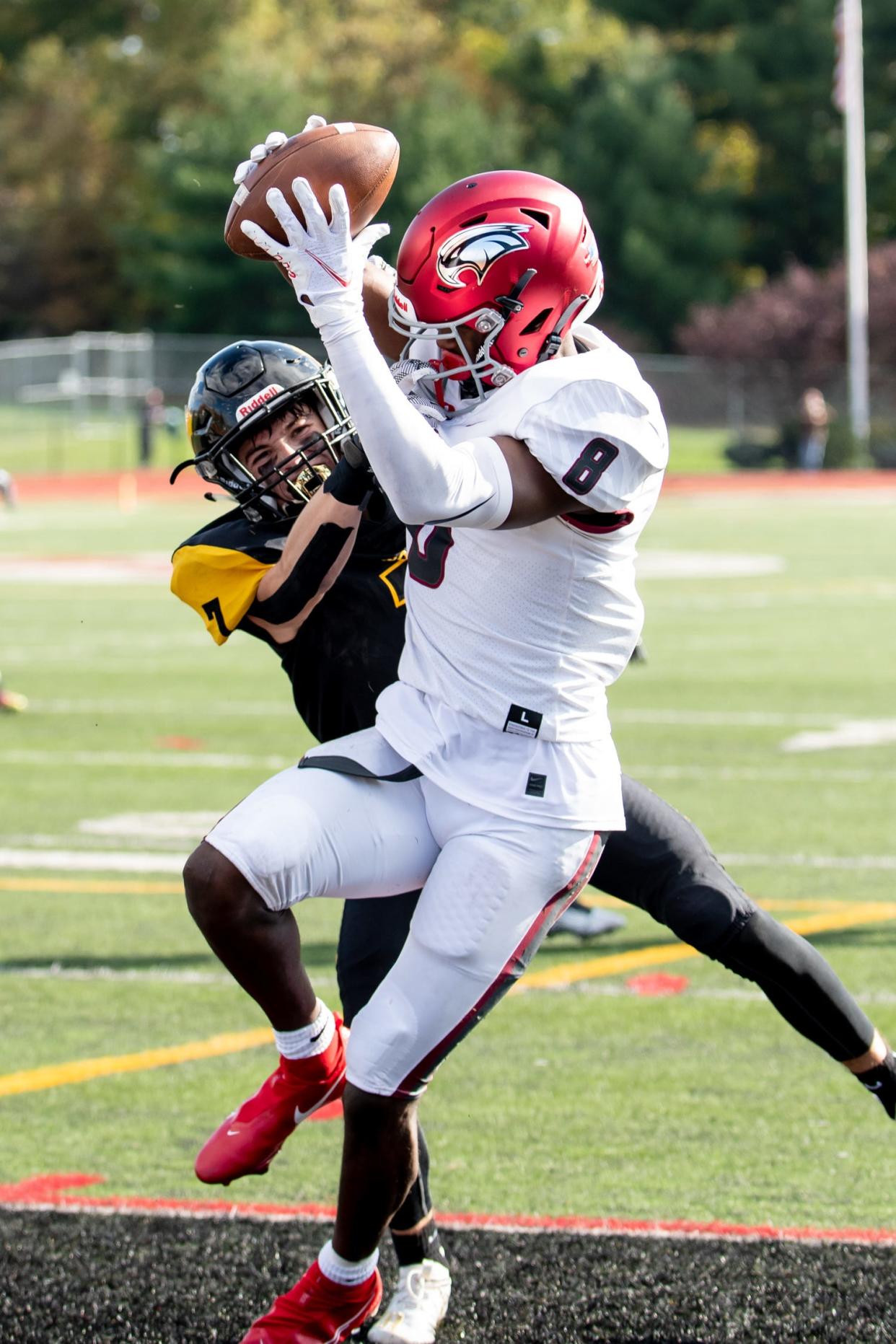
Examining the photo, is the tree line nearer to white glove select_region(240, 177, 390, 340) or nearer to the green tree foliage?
the green tree foliage

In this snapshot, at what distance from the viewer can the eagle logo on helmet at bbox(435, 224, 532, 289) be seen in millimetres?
3223

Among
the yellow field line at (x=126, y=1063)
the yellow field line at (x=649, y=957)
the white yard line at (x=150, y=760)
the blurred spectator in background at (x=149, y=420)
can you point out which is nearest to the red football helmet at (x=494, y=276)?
the yellow field line at (x=126, y=1063)

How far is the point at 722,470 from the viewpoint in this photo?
137 feet

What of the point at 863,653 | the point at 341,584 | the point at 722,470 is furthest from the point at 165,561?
the point at 722,470

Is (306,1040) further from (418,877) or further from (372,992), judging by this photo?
(418,877)

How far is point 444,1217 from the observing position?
14.2 feet

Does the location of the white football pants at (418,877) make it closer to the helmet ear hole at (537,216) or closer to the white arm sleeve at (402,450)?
the white arm sleeve at (402,450)

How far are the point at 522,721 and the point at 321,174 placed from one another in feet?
3.40

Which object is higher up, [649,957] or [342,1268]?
[342,1268]

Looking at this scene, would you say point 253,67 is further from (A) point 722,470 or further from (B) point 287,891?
(B) point 287,891

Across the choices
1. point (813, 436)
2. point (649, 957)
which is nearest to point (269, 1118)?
point (649, 957)

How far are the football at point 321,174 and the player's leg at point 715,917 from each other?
1190 mm

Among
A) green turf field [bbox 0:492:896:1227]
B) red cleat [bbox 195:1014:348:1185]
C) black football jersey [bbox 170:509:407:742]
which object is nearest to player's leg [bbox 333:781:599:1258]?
red cleat [bbox 195:1014:348:1185]

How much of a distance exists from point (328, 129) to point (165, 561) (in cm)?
1876
